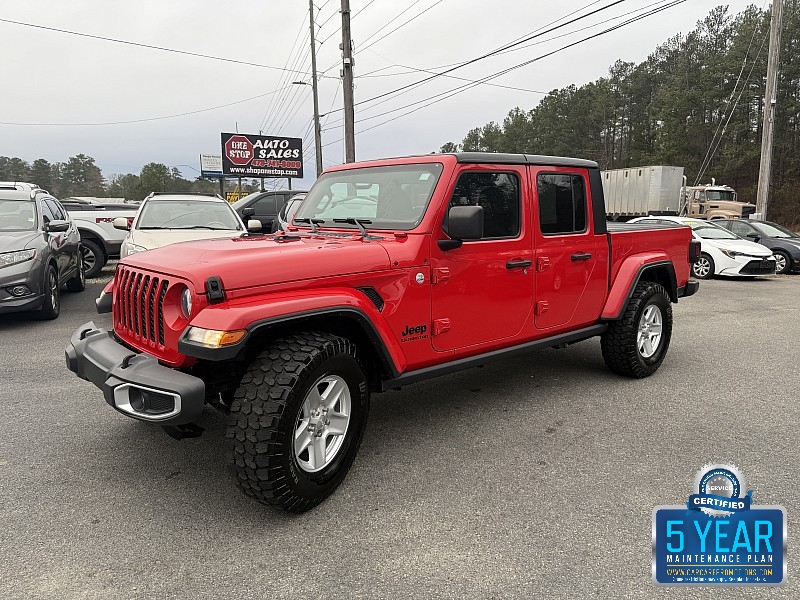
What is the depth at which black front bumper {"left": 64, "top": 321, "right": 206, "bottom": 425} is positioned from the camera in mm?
2576

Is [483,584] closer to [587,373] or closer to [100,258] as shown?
[587,373]

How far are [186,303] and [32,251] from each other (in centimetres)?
570

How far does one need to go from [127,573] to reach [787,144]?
158ft

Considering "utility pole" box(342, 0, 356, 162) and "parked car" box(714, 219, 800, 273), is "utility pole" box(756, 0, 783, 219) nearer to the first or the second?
"parked car" box(714, 219, 800, 273)

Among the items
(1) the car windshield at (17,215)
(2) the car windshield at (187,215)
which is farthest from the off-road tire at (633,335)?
(1) the car windshield at (17,215)

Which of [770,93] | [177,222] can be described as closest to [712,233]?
[770,93]

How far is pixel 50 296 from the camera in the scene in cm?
751

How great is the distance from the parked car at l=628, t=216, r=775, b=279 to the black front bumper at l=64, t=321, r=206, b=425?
474 inches

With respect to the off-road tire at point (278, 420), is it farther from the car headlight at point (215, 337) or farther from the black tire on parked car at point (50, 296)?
the black tire on parked car at point (50, 296)

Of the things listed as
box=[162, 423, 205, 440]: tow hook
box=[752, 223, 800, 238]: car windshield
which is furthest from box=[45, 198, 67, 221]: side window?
box=[752, 223, 800, 238]: car windshield

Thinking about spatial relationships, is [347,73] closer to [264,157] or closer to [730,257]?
[730,257]

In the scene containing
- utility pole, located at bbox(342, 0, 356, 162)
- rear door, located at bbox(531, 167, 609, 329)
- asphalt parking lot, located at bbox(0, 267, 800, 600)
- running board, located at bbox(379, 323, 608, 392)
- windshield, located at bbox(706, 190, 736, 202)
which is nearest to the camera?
asphalt parking lot, located at bbox(0, 267, 800, 600)

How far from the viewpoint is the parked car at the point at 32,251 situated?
271 inches

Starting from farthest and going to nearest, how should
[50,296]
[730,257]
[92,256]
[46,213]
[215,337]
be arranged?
[730,257], [92,256], [46,213], [50,296], [215,337]
